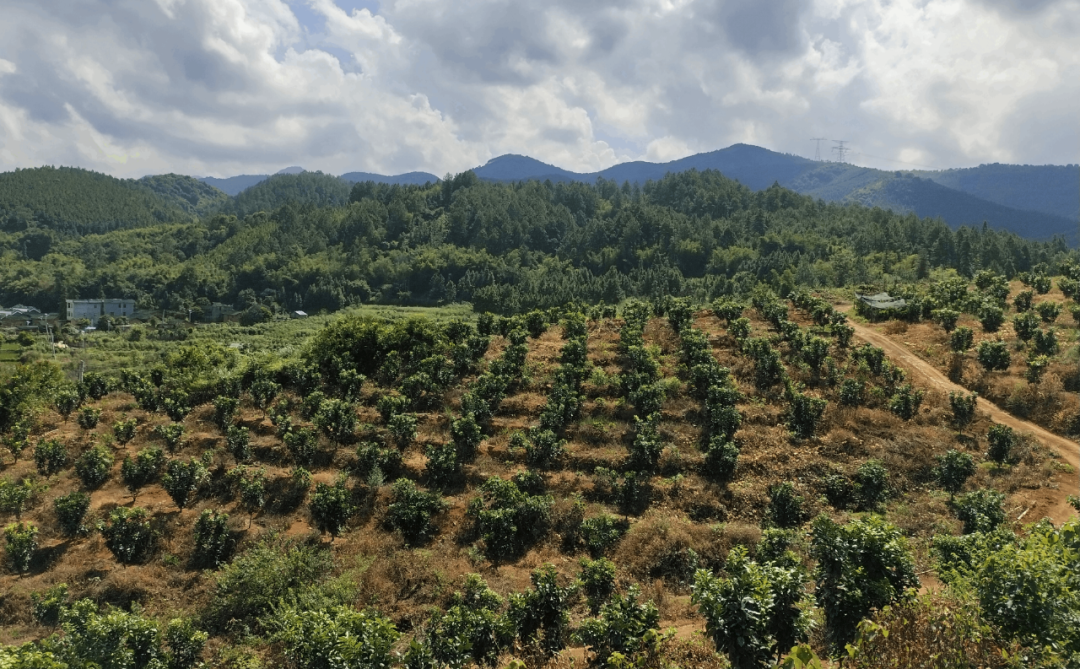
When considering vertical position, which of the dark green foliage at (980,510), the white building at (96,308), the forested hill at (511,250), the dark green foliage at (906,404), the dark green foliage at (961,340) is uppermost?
the forested hill at (511,250)

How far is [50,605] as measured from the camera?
13.5 metres

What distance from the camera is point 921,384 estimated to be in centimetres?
2598

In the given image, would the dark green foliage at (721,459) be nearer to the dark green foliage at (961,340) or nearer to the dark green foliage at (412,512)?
the dark green foliage at (412,512)

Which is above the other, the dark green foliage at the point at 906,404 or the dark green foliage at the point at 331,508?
the dark green foliage at the point at 906,404

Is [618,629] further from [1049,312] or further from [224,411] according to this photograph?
[1049,312]

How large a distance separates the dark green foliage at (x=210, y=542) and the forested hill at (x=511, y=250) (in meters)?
53.1

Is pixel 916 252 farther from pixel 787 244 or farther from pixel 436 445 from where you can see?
pixel 436 445

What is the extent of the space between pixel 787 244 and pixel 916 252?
17.1 m

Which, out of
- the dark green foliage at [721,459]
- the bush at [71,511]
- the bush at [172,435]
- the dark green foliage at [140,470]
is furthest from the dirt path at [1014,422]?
the bush at [172,435]

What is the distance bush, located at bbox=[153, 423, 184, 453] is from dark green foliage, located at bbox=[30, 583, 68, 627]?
8.21 metres

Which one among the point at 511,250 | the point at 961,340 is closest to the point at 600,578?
the point at 961,340

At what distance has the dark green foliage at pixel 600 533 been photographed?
16328 millimetres

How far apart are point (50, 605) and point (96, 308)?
368 ft

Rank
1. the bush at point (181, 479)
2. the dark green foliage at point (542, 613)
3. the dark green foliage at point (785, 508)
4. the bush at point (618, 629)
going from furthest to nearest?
1. the bush at point (181, 479)
2. the dark green foliage at point (785, 508)
3. the dark green foliage at point (542, 613)
4. the bush at point (618, 629)
